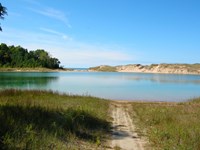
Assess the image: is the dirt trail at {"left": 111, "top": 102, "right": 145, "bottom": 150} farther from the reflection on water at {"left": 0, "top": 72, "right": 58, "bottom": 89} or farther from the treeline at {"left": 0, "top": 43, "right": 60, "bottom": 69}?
the treeline at {"left": 0, "top": 43, "right": 60, "bottom": 69}

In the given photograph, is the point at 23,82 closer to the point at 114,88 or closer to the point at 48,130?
the point at 114,88

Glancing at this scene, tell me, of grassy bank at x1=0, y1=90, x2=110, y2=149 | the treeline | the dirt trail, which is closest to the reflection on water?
the dirt trail

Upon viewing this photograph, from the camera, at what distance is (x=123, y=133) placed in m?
11.3

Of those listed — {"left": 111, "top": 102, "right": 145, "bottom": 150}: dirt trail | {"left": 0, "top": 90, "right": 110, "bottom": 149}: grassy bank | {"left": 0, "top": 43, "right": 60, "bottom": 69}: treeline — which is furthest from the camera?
{"left": 0, "top": 43, "right": 60, "bottom": 69}: treeline

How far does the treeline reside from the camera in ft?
449

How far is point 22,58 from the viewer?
144625 mm

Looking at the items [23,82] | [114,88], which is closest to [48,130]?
[114,88]

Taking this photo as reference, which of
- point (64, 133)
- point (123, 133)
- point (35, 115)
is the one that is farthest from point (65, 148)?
point (123, 133)

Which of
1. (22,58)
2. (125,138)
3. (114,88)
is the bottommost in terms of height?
(114,88)

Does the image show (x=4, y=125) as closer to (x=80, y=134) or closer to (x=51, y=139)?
(x=51, y=139)

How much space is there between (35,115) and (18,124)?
2.13 m

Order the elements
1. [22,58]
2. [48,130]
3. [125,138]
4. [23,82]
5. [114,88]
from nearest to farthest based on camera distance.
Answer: [48,130] → [125,138] → [114,88] → [23,82] → [22,58]

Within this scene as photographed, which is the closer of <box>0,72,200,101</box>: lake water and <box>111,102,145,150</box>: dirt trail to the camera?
<box>111,102,145,150</box>: dirt trail

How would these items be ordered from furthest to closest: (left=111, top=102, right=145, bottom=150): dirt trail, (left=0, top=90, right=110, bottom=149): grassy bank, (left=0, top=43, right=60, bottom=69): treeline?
(left=0, top=43, right=60, bottom=69): treeline → (left=111, top=102, right=145, bottom=150): dirt trail → (left=0, top=90, right=110, bottom=149): grassy bank
